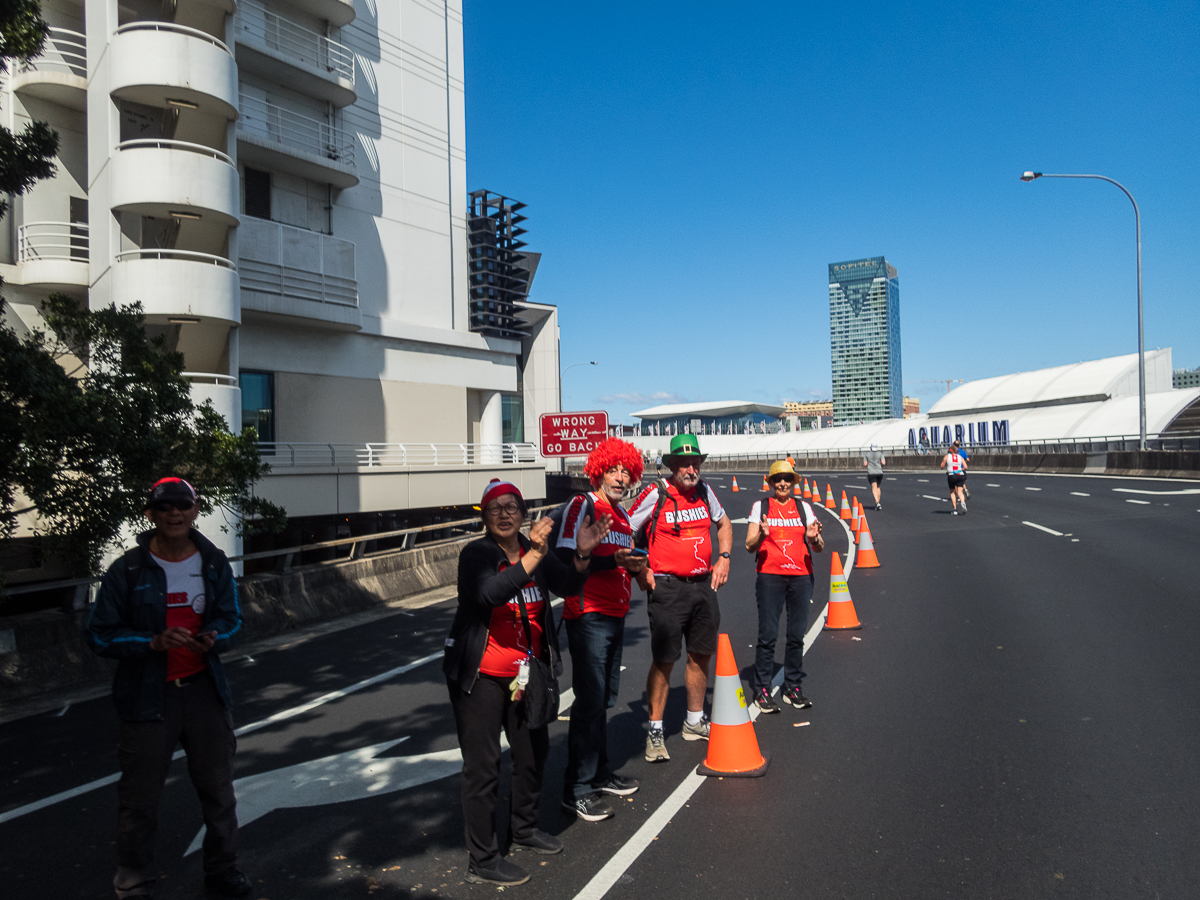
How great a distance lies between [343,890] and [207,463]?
7895mm

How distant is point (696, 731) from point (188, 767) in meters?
3.48

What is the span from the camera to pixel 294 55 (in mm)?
24062

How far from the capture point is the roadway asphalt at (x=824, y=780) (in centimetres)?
422

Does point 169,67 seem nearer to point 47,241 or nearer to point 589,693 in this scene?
point 47,241

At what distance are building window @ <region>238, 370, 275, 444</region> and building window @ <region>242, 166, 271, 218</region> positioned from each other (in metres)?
4.42

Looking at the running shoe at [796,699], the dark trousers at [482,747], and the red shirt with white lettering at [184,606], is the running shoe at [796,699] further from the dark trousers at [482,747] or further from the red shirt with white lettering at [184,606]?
the red shirt with white lettering at [184,606]

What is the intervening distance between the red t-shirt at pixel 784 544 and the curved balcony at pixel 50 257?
17384mm

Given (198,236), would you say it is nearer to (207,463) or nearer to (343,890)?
(207,463)

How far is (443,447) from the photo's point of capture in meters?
29.0

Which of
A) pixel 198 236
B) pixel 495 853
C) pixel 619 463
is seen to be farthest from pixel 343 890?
pixel 198 236

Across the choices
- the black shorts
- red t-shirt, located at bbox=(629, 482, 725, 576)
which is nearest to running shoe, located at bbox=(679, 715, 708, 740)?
the black shorts

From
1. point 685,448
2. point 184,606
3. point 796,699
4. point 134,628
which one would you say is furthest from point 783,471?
point 134,628

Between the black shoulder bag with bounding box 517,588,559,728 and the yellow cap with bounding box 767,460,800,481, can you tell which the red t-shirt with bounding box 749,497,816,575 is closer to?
the yellow cap with bounding box 767,460,800,481

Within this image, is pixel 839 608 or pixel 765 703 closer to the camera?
pixel 765 703
